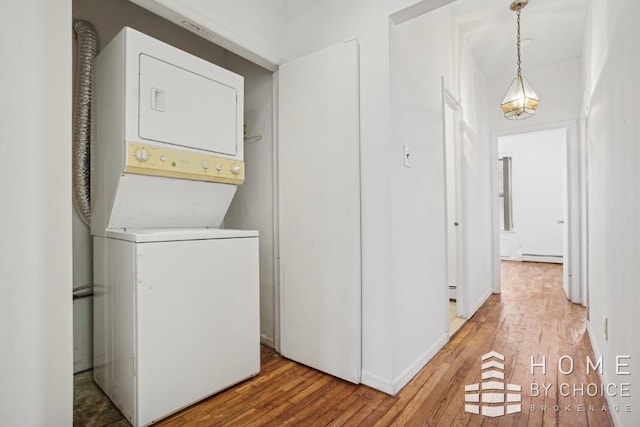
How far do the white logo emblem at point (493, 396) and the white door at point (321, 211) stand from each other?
629 millimetres

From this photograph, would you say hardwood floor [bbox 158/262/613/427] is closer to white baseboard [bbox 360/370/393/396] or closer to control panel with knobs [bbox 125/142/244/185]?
white baseboard [bbox 360/370/393/396]

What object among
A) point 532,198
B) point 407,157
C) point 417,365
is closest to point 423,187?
point 407,157

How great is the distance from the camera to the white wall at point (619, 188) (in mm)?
1199

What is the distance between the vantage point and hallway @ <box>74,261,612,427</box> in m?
1.58

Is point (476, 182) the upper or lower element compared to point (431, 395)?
upper

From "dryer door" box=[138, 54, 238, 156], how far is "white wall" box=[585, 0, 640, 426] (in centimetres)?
188

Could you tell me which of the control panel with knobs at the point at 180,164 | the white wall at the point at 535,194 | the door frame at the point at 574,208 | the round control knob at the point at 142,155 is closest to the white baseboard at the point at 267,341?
the control panel with knobs at the point at 180,164

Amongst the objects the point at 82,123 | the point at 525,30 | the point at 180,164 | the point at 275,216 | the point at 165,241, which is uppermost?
the point at 525,30

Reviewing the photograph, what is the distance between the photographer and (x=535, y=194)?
6.98 meters
